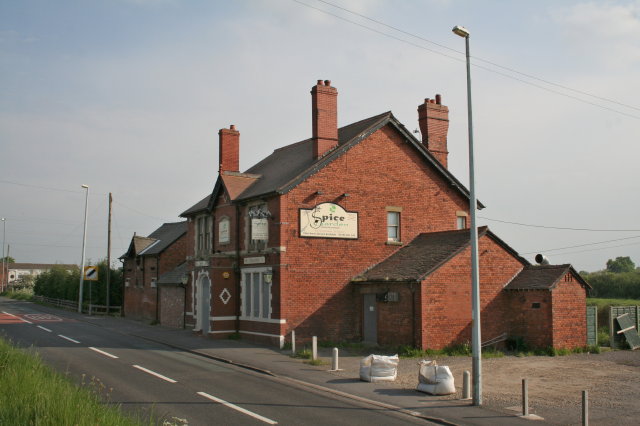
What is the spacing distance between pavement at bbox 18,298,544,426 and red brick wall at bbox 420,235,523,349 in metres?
3.31

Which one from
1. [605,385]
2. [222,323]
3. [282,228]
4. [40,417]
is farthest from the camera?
[222,323]

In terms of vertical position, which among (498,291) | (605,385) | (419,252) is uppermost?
(419,252)

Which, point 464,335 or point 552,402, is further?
point 464,335

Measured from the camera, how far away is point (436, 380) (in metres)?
→ 15.5

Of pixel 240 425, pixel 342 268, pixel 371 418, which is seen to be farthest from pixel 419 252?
pixel 240 425

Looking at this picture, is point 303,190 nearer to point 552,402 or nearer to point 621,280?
point 552,402

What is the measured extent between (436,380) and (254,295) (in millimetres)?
13748

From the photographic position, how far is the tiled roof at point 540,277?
23859 millimetres

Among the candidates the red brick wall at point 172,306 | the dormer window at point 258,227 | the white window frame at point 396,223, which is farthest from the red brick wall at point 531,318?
the red brick wall at point 172,306

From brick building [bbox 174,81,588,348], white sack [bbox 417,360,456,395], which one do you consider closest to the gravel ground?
white sack [bbox 417,360,456,395]

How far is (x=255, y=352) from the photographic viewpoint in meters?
23.8

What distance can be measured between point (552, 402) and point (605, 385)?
3.54m

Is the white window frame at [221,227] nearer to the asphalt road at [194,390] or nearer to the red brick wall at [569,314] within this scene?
the asphalt road at [194,390]

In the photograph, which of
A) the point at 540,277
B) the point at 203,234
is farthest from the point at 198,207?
the point at 540,277
